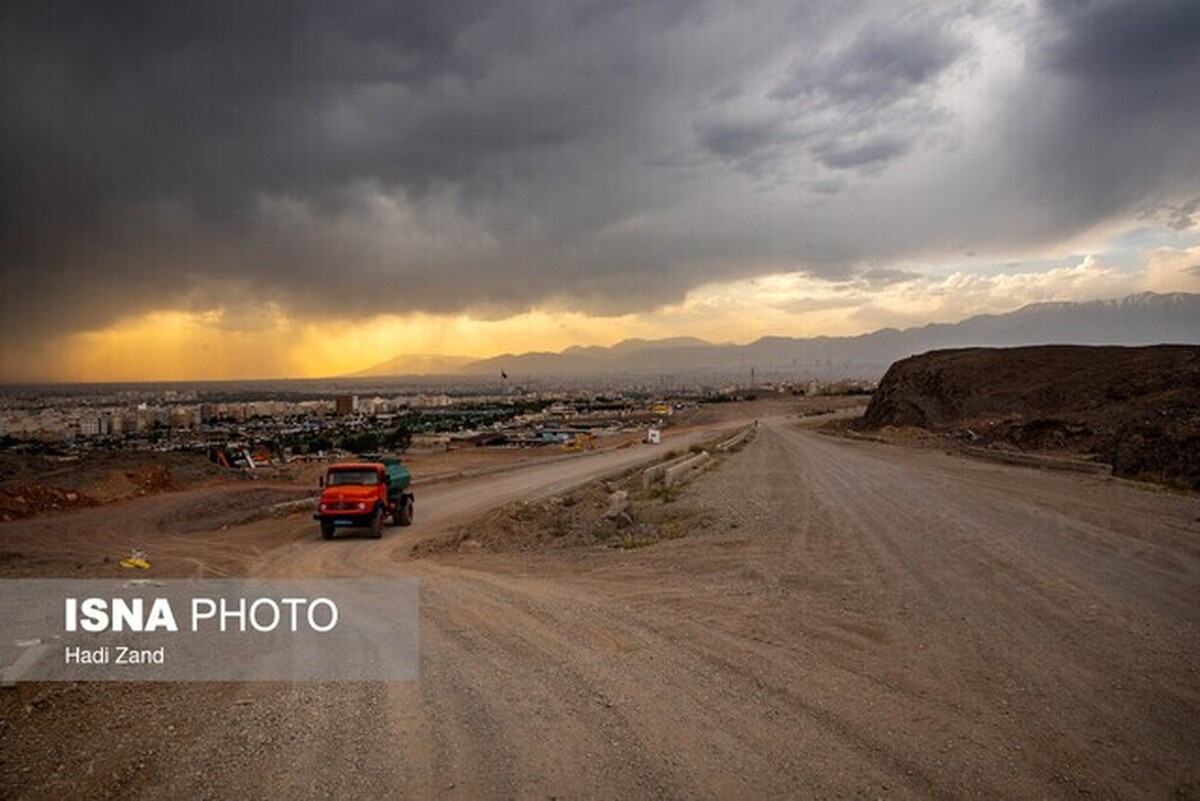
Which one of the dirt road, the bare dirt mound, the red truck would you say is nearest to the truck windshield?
the red truck

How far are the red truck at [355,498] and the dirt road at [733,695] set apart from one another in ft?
16.3

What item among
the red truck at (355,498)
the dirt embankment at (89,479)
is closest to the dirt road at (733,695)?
the red truck at (355,498)

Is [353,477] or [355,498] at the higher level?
[353,477]

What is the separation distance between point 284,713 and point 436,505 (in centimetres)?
2196

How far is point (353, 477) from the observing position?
70.1ft

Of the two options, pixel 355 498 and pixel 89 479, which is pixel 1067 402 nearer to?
pixel 355 498

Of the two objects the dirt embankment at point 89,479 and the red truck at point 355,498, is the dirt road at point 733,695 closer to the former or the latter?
the red truck at point 355,498

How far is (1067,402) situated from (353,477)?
43002mm

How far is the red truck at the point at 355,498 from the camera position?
2044 centimetres

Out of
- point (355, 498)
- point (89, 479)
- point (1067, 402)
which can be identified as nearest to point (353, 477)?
point (355, 498)

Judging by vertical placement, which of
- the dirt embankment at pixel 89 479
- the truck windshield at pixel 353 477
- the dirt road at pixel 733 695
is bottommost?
the dirt embankment at pixel 89 479

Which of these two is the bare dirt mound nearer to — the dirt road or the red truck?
the dirt road

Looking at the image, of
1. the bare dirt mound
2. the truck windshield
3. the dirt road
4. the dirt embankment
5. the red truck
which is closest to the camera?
the dirt road

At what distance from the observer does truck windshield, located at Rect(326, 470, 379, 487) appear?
69.3 ft
